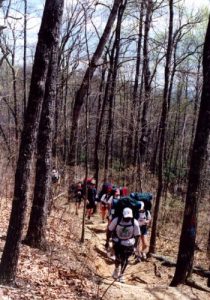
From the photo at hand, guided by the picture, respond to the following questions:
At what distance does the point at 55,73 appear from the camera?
10219mm

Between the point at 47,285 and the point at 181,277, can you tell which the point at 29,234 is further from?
the point at 181,277

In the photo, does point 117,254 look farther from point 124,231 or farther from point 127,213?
point 127,213

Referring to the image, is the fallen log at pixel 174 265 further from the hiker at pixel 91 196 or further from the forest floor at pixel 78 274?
the hiker at pixel 91 196

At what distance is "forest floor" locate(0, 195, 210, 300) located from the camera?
7.74 metres

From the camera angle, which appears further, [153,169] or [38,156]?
[153,169]

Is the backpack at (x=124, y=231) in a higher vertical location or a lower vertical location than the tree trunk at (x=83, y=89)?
lower

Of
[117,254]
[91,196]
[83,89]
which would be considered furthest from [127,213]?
[83,89]

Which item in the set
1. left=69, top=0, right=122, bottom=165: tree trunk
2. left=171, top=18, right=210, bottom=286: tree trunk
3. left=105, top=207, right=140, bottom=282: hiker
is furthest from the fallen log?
left=69, top=0, right=122, bottom=165: tree trunk

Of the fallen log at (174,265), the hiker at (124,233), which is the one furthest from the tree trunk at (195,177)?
the fallen log at (174,265)

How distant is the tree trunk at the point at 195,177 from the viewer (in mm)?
9211

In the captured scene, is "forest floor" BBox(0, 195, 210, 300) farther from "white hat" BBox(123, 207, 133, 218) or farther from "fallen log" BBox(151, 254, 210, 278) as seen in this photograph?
"white hat" BBox(123, 207, 133, 218)

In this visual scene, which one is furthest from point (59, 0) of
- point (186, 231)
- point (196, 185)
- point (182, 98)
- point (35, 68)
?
point (182, 98)

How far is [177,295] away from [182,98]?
37032 mm

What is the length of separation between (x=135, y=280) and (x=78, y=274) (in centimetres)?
252
